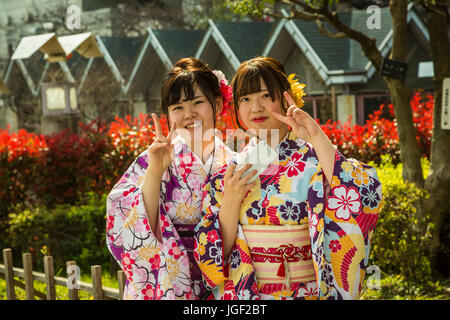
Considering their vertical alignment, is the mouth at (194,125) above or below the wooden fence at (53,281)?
above

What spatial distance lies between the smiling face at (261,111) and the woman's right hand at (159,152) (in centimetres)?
36

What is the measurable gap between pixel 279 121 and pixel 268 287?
77 cm

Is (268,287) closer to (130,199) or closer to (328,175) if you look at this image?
A: (328,175)

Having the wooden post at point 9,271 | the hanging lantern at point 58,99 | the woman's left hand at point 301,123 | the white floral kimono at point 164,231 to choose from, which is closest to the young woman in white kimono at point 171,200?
the white floral kimono at point 164,231

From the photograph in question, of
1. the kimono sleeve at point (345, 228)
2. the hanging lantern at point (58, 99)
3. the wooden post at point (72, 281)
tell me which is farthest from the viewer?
the hanging lantern at point (58, 99)

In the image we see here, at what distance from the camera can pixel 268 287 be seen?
2461 mm

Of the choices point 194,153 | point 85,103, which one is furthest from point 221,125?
point 85,103

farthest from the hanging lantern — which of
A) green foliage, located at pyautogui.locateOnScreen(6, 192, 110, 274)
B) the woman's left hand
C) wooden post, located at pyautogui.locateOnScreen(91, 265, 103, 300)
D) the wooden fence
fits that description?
the woman's left hand

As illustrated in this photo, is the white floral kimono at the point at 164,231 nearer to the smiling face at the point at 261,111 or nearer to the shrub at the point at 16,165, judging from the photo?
the smiling face at the point at 261,111

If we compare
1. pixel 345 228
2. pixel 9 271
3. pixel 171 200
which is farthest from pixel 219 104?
pixel 9 271

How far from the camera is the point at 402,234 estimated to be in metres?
5.15

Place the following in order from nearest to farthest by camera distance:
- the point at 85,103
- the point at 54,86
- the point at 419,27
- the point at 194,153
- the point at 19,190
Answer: the point at 194,153, the point at 19,190, the point at 54,86, the point at 419,27, the point at 85,103

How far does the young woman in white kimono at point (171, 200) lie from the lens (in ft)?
8.43

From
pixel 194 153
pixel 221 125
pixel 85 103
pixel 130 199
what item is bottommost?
pixel 85 103
